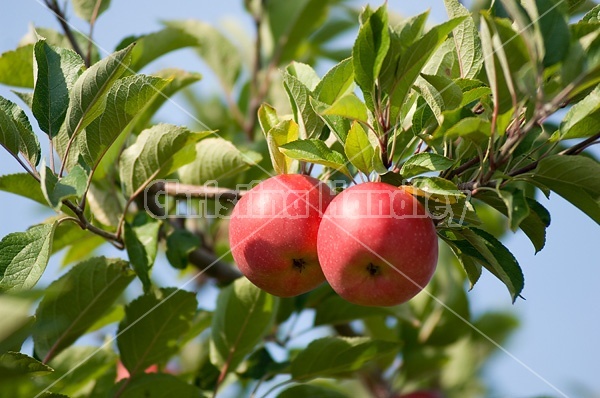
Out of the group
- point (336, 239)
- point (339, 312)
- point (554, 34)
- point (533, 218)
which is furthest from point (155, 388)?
point (554, 34)

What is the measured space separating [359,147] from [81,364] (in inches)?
45.7

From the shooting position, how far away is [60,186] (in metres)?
1.37

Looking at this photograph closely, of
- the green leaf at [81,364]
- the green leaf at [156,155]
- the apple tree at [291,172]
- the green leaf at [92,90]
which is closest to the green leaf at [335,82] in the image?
the apple tree at [291,172]

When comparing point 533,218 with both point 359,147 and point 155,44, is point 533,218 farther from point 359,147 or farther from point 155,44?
point 155,44

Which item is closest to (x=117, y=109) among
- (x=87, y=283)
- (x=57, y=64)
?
(x=57, y=64)

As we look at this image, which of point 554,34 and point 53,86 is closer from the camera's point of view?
point 554,34

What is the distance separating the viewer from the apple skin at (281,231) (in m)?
1.52

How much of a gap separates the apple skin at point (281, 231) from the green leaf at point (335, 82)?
0.59 feet

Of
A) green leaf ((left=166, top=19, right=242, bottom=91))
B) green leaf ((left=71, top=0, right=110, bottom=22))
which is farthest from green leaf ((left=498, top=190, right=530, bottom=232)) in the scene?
green leaf ((left=166, top=19, right=242, bottom=91))

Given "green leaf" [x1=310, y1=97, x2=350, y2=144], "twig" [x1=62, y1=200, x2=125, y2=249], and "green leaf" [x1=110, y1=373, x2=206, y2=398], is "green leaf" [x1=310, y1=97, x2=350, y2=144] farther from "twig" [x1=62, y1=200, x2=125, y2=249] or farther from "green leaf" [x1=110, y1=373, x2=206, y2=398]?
"green leaf" [x1=110, y1=373, x2=206, y2=398]

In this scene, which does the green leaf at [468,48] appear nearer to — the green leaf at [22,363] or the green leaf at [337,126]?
the green leaf at [337,126]

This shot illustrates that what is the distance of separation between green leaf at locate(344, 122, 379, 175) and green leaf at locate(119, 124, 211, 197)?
1.28ft

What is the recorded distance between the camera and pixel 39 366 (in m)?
1.54

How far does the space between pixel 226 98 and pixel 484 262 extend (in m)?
1.94
